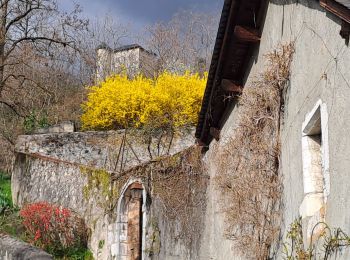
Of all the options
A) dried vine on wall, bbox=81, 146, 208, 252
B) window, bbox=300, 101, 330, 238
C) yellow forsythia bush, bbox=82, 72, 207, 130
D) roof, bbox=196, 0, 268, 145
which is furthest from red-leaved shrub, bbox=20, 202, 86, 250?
window, bbox=300, 101, 330, 238

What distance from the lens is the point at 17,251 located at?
29.8 feet

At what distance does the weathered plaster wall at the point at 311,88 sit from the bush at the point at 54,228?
779 cm

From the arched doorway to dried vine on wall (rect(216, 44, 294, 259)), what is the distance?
5419mm

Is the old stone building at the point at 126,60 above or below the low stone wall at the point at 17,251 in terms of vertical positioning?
above

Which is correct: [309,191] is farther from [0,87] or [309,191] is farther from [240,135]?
[0,87]

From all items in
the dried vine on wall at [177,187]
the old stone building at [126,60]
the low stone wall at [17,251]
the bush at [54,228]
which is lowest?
the low stone wall at [17,251]

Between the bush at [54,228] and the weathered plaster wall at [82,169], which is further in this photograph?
the weathered plaster wall at [82,169]

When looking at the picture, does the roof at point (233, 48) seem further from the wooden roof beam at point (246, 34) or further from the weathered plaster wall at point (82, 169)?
the weathered plaster wall at point (82, 169)

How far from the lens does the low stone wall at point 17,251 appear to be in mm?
8367

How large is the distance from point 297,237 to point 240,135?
294 cm

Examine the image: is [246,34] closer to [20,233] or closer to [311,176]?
[311,176]

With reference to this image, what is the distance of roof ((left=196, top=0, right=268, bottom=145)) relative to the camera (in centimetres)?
759

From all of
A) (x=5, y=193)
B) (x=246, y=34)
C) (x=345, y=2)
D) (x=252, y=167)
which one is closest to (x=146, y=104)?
(x=5, y=193)

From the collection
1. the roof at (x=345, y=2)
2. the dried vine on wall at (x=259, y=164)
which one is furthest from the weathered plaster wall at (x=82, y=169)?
the roof at (x=345, y=2)
